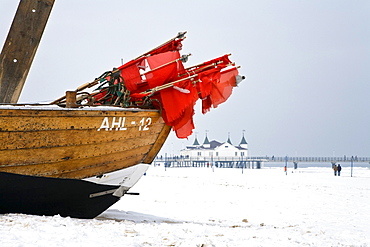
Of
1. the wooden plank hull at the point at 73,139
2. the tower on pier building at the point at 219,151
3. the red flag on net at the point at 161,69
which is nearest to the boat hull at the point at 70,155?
the wooden plank hull at the point at 73,139

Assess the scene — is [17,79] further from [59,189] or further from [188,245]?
[188,245]

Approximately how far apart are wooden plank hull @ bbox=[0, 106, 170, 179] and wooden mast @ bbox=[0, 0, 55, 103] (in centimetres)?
188

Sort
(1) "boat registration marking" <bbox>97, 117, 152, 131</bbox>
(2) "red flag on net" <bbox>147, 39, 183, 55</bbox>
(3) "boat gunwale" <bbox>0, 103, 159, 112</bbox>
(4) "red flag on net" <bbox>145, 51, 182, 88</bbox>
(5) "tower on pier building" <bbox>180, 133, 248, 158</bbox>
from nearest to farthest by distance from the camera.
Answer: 1. (3) "boat gunwale" <bbox>0, 103, 159, 112</bbox>
2. (1) "boat registration marking" <bbox>97, 117, 152, 131</bbox>
3. (4) "red flag on net" <bbox>145, 51, 182, 88</bbox>
4. (2) "red flag on net" <bbox>147, 39, 183, 55</bbox>
5. (5) "tower on pier building" <bbox>180, 133, 248, 158</bbox>

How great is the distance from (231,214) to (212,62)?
349 centimetres

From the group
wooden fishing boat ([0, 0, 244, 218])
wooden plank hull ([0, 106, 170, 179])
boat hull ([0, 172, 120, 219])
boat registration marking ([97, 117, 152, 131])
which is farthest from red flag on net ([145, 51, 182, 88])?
boat hull ([0, 172, 120, 219])

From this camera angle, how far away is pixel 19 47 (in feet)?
26.6

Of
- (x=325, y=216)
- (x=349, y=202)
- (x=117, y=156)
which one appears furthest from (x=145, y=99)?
(x=349, y=202)

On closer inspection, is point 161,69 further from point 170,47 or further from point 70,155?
point 70,155

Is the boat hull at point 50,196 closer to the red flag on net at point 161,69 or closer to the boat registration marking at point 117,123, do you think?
the boat registration marking at point 117,123

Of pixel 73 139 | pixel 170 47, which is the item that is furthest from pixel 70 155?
pixel 170 47

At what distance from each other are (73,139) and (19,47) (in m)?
2.28

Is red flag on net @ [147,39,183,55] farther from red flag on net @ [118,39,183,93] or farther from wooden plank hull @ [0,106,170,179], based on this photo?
wooden plank hull @ [0,106,170,179]

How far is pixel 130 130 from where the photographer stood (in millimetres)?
7672

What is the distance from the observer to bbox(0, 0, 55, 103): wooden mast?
316 inches
